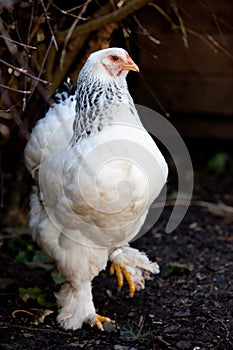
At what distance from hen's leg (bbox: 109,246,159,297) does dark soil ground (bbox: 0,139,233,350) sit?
0.12 meters

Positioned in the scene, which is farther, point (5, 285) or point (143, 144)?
point (5, 285)

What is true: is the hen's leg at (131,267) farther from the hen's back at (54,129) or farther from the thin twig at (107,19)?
the thin twig at (107,19)

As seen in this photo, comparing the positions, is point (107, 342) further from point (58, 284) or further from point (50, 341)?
point (58, 284)

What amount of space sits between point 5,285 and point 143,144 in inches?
51.1

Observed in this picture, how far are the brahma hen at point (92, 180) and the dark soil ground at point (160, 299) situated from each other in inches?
5.9

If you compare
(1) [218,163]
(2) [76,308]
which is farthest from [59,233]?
(1) [218,163]

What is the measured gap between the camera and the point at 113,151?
2.69 m

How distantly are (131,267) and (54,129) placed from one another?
866mm

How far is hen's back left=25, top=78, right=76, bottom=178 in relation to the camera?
328 cm

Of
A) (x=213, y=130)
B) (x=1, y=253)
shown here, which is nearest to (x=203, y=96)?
(x=213, y=130)

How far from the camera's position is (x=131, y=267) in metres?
3.44

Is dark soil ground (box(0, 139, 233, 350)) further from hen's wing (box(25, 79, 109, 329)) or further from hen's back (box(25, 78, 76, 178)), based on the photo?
hen's back (box(25, 78, 76, 178))

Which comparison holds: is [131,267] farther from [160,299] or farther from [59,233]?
[59,233]

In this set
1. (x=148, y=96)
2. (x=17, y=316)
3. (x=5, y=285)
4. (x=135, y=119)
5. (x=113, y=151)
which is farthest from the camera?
(x=148, y=96)
